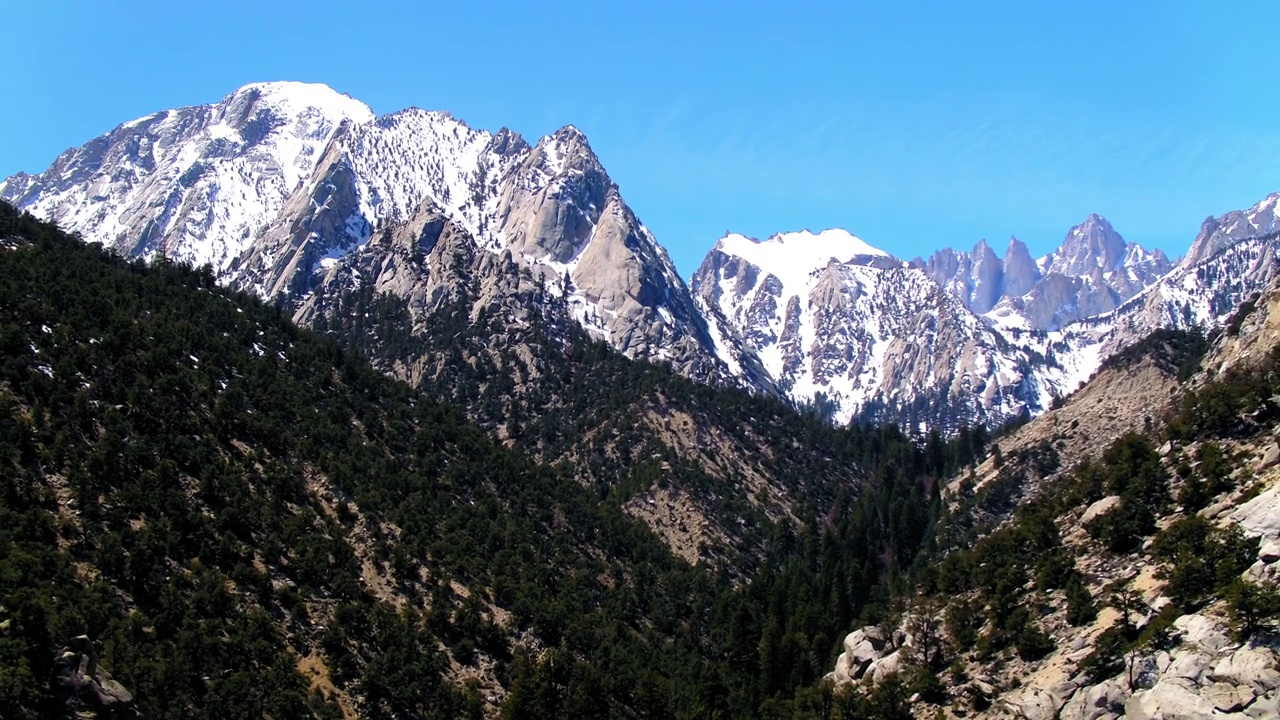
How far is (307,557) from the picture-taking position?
108000mm

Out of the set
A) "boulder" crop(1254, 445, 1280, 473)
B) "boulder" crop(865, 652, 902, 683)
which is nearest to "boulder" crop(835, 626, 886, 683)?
"boulder" crop(865, 652, 902, 683)

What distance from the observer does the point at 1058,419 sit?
19775cm

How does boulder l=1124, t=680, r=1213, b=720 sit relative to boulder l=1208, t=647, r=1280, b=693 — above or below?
below

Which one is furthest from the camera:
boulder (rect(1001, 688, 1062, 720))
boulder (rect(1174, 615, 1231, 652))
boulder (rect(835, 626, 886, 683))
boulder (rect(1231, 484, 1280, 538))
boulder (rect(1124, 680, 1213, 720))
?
boulder (rect(835, 626, 886, 683))

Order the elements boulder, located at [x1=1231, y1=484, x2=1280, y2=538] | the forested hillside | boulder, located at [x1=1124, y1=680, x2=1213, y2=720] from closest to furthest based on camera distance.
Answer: boulder, located at [x1=1124, y1=680, x2=1213, y2=720]
boulder, located at [x1=1231, y1=484, x2=1280, y2=538]
the forested hillside

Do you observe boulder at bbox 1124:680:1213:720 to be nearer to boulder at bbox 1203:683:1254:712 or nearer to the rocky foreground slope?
the rocky foreground slope

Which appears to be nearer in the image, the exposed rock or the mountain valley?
the exposed rock

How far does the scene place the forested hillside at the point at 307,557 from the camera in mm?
82562

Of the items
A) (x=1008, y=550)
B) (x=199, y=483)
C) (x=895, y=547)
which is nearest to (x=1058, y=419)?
(x=895, y=547)

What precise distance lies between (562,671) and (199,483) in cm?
4692

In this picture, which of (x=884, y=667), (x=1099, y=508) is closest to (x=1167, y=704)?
(x=884, y=667)

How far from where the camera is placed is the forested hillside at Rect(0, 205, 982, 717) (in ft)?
271

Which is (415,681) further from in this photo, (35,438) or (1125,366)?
(1125,366)

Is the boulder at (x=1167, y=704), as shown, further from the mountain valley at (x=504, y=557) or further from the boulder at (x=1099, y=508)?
the boulder at (x=1099, y=508)
